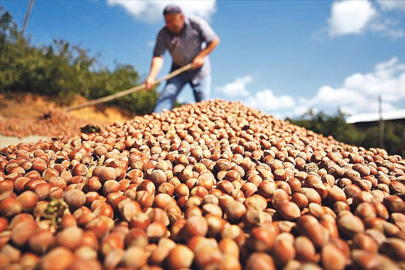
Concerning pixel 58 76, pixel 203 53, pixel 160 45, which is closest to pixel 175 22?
pixel 160 45

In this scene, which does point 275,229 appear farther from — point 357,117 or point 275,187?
point 357,117

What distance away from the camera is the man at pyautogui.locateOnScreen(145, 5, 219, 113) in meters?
4.68

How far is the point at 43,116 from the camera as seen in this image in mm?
6027

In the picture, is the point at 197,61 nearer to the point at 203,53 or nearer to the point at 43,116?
the point at 203,53

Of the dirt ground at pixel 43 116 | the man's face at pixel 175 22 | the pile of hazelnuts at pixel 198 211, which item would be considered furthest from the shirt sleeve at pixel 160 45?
the pile of hazelnuts at pixel 198 211

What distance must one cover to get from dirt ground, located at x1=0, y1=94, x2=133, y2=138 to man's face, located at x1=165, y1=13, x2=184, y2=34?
2990mm

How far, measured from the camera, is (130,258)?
2.77 ft

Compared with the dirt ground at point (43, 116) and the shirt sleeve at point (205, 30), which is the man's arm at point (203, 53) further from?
the dirt ground at point (43, 116)

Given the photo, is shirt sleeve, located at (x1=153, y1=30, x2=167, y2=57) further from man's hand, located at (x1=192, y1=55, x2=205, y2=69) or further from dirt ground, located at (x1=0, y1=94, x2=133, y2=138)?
dirt ground, located at (x1=0, y1=94, x2=133, y2=138)

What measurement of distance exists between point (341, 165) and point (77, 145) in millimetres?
2271

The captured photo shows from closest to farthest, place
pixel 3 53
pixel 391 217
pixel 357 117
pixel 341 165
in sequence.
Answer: pixel 391 217 < pixel 341 165 < pixel 3 53 < pixel 357 117

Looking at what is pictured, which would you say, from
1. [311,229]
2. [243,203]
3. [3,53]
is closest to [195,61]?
[243,203]

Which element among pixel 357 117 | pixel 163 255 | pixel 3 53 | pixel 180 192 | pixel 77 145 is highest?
pixel 3 53

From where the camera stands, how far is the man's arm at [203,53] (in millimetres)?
4680
